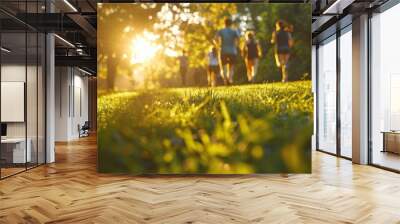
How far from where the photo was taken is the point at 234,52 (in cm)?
678

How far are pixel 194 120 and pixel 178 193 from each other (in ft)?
5.31

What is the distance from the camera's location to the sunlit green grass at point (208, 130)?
6598 millimetres

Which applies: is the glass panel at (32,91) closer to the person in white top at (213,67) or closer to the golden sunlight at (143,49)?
the golden sunlight at (143,49)

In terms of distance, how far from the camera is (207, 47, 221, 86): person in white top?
266 inches

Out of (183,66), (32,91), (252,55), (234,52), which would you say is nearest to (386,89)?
(252,55)

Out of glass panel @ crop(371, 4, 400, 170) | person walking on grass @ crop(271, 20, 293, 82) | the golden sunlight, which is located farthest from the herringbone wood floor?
the golden sunlight

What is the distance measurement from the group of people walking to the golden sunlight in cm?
51

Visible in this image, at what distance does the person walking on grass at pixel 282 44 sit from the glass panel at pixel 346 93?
9.34ft

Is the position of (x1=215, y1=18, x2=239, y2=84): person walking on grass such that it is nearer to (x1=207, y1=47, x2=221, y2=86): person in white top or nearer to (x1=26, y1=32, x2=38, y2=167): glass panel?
(x1=207, y1=47, x2=221, y2=86): person in white top

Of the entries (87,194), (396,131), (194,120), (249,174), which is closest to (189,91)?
(194,120)

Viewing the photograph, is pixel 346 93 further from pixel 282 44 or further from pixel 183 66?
pixel 183 66

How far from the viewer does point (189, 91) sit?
673 centimetres

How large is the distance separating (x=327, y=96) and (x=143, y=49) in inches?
241

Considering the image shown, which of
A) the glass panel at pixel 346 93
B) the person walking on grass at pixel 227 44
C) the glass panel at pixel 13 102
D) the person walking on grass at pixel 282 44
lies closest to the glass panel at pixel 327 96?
the glass panel at pixel 346 93
